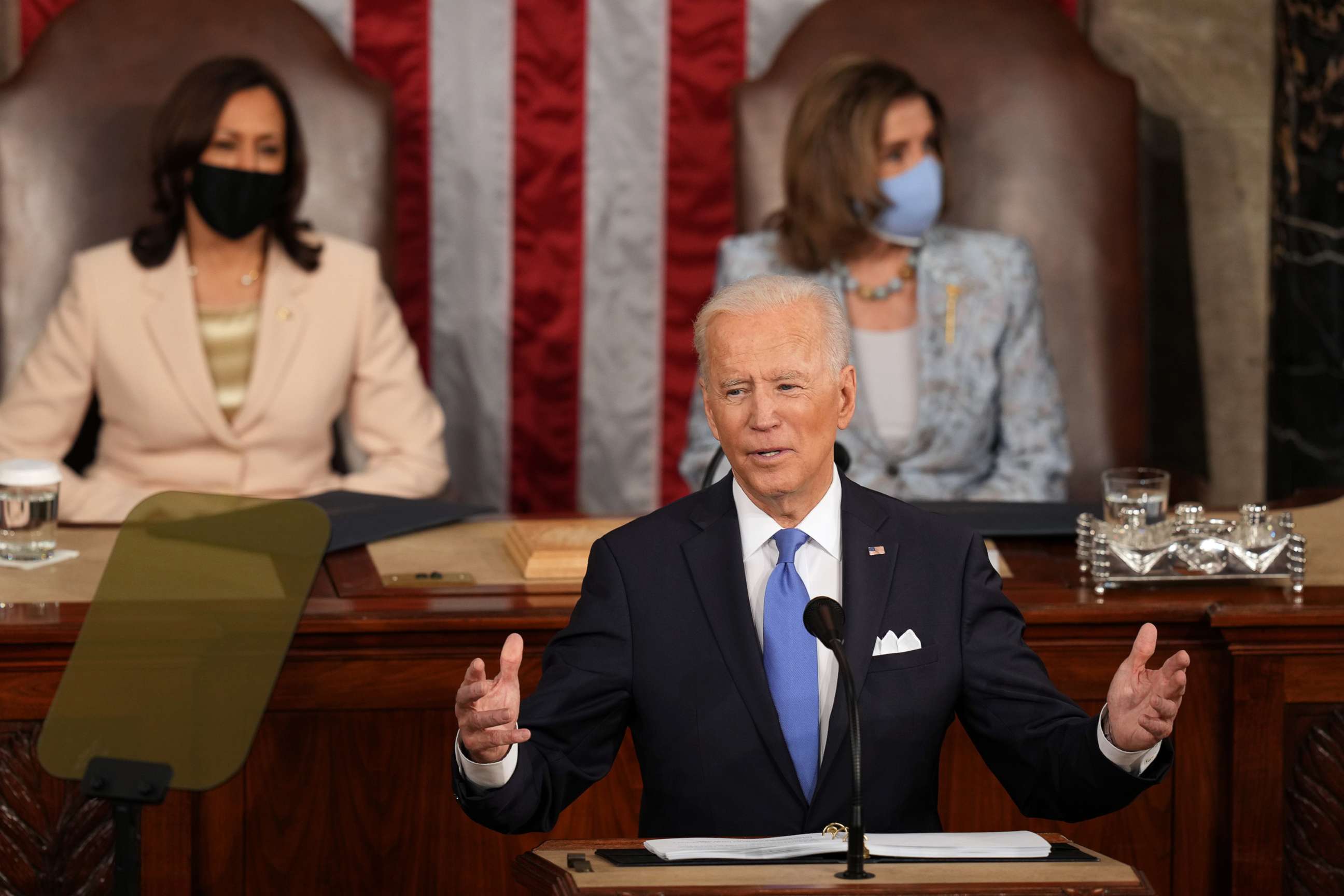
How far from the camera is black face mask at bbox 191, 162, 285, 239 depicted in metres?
4.04

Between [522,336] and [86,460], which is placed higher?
[522,336]

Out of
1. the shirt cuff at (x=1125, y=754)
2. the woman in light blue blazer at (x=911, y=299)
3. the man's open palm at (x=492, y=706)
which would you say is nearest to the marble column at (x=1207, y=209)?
the woman in light blue blazer at (x=911, y=299)

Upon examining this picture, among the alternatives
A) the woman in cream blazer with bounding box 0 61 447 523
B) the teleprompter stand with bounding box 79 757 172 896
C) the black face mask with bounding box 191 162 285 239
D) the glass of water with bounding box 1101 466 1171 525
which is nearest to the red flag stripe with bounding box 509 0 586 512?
the woman in cream blazer with bounding box 0 61 447 523

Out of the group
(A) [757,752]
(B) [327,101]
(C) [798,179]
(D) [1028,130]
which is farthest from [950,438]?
(A) [757,752]

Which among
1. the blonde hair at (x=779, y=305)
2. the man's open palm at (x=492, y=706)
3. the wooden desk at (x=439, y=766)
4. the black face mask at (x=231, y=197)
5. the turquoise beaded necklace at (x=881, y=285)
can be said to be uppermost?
the black face mask at (x=231, y=197)

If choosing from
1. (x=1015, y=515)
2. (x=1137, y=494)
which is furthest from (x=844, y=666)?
(x=1015, y=515)

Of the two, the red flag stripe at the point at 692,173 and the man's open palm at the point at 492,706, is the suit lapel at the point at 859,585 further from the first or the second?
the red flag stripe at the point at 692,173

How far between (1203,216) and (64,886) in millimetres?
3673

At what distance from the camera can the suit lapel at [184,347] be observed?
404cm

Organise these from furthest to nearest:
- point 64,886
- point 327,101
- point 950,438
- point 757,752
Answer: point 327,101 → point 950,438 → point 64,886 → point 757,752

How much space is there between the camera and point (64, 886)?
2.49m

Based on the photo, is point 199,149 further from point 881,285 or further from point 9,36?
point 881,285

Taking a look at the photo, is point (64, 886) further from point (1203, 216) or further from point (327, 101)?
Result: point (1203, 216)

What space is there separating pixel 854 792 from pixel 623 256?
3.29 m
